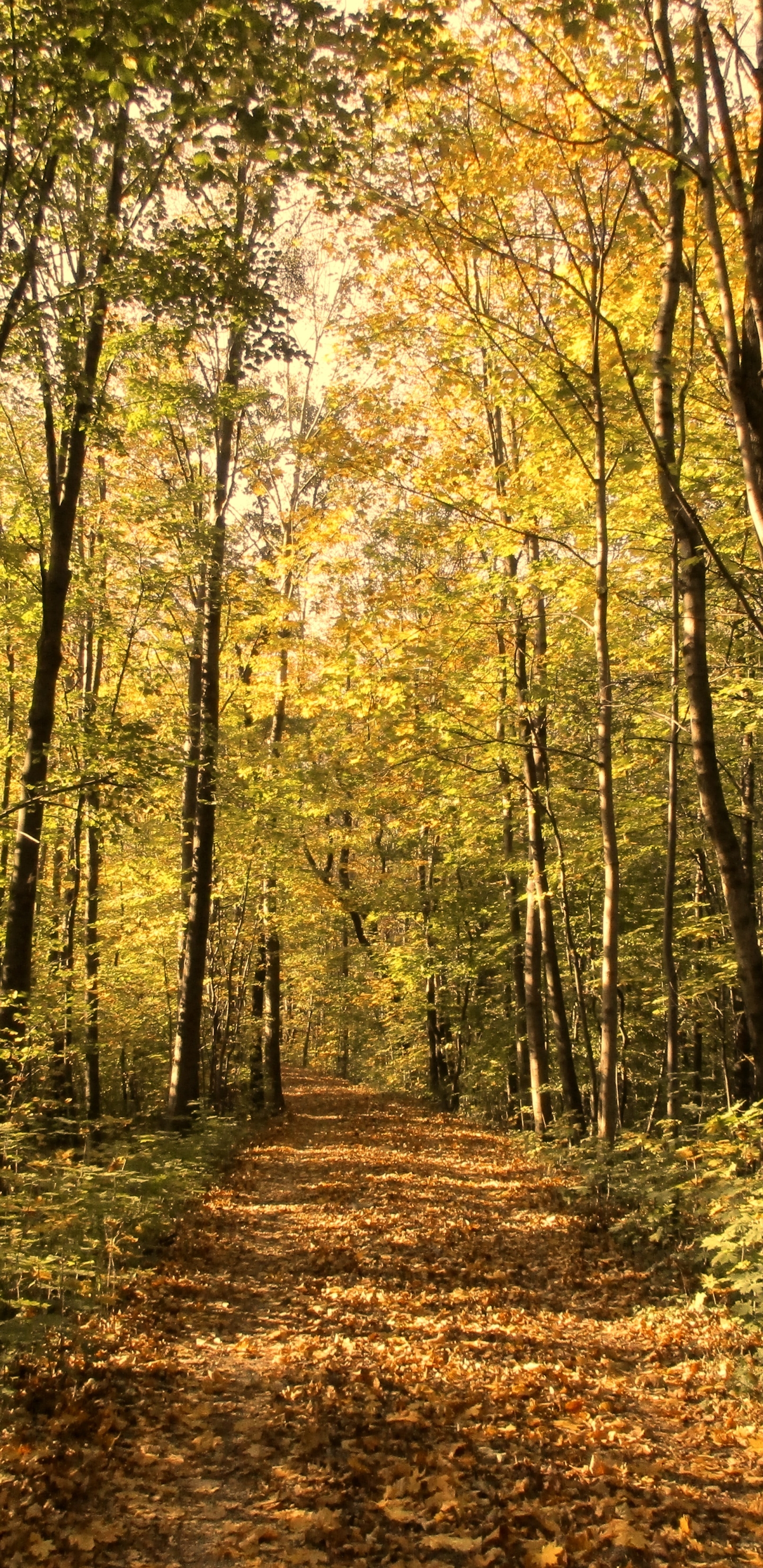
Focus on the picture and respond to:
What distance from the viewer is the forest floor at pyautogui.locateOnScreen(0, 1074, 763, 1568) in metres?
3.50

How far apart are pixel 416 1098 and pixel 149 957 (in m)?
9.43

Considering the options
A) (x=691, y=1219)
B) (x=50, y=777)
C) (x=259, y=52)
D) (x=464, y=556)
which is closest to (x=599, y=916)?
(x=464, y=556)

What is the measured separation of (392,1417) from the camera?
445 centimetres

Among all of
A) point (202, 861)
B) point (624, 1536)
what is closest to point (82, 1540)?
point (624, 1536)

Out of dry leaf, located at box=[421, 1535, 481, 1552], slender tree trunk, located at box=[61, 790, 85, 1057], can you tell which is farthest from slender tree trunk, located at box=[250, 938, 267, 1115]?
dry leaf, located at box=[421, 1535, 481, 1552]

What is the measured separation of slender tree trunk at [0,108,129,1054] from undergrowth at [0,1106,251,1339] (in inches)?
50.2

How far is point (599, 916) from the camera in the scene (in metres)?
17.9

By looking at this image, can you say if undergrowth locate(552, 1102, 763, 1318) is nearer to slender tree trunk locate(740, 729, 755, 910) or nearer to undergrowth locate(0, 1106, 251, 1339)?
undergrowth locate(0, 1106, 251, 1339)

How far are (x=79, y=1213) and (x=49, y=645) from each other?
5.22 metres

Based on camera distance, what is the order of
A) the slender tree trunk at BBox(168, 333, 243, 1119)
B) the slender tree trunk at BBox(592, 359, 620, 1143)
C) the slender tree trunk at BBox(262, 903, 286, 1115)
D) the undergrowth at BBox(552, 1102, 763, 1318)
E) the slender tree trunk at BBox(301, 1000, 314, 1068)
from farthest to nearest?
1. the slender tree trunk at BBox(301, 1000, 314, 1068)
2. the slender tree trunk at BBox(262, 903, 286, 1115)
3. the slender tree trunk at BBox(168, 333, 243, 1119)
4. the slender tree trunk at BBox(592, 359, 620, 1143)
5. the undergrowth at BBox(552, 1102, 763, 1318)

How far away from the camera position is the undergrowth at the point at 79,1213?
211 inches

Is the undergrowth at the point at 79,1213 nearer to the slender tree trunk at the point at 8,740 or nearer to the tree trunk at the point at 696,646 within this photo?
the slender tree trunk at the point at 8,740

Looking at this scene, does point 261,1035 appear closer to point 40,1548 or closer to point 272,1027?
point 272,1027

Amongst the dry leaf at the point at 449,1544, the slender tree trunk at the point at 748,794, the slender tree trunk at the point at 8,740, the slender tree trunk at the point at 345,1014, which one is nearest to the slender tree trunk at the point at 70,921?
the slender tree trunk at the point at 8,740
